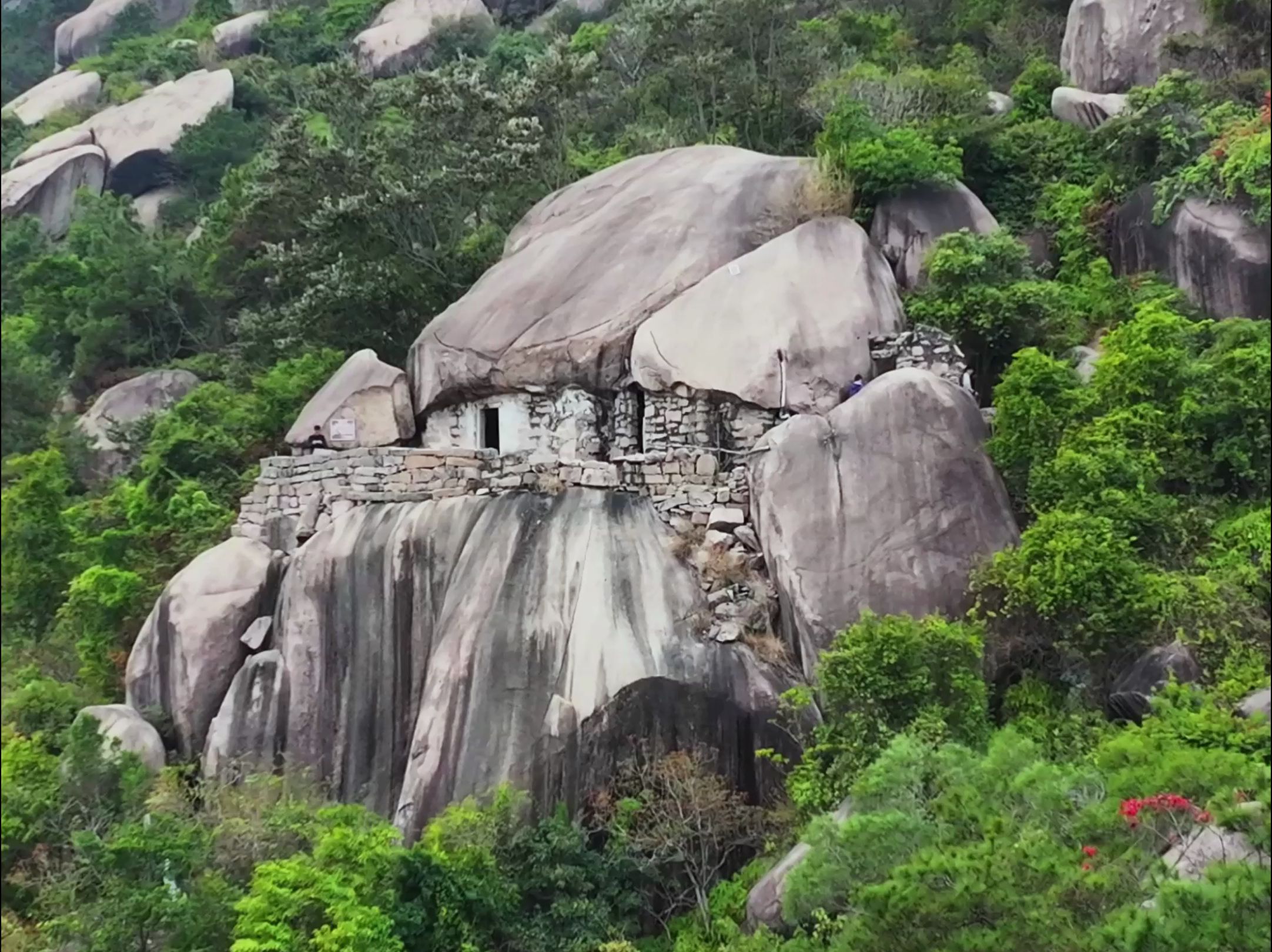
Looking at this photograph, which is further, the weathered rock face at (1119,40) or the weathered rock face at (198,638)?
the weathered rock face at (1119,40)

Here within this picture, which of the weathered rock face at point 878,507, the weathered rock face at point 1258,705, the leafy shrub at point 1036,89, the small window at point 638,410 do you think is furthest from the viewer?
the leafy shrub at point 1036,89

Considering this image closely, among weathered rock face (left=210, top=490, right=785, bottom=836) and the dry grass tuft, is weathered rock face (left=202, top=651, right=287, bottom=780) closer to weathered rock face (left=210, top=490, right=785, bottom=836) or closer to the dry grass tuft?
weathered rock face (left=210, top=490, right=785, bottom=836)

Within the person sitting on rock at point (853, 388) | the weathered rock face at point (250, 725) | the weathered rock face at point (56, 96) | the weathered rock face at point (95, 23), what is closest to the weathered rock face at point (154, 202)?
the weathered rock face at point (56, 96)

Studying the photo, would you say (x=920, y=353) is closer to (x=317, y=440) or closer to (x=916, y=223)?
(x=916, y=223)

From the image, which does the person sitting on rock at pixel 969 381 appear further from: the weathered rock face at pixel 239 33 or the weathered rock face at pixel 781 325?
the weathered rock face at pixel 239 33

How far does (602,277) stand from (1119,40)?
34.0 ft

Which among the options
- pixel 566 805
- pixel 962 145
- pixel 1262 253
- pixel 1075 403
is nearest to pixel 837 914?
pixel 566 805

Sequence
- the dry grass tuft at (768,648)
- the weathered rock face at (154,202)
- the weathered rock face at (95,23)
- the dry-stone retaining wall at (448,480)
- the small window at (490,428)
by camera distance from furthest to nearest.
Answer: the weathered rock face at (154,202), the small window at (490,428), the dry-stone retaining wall at (448,480), the dry grass tuft at (768,648), the weathered rock face at (95,23)

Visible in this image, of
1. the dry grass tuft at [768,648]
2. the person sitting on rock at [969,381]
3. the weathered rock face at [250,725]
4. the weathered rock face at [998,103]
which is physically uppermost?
the weathered rock face at [998,103]

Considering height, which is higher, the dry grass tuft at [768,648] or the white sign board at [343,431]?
the white sign board at [343,431]

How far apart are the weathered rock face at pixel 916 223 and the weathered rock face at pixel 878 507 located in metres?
3.02

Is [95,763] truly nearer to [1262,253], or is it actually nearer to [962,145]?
[1262,253]

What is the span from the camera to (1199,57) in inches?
504

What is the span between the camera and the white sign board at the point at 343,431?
13.3 metres
